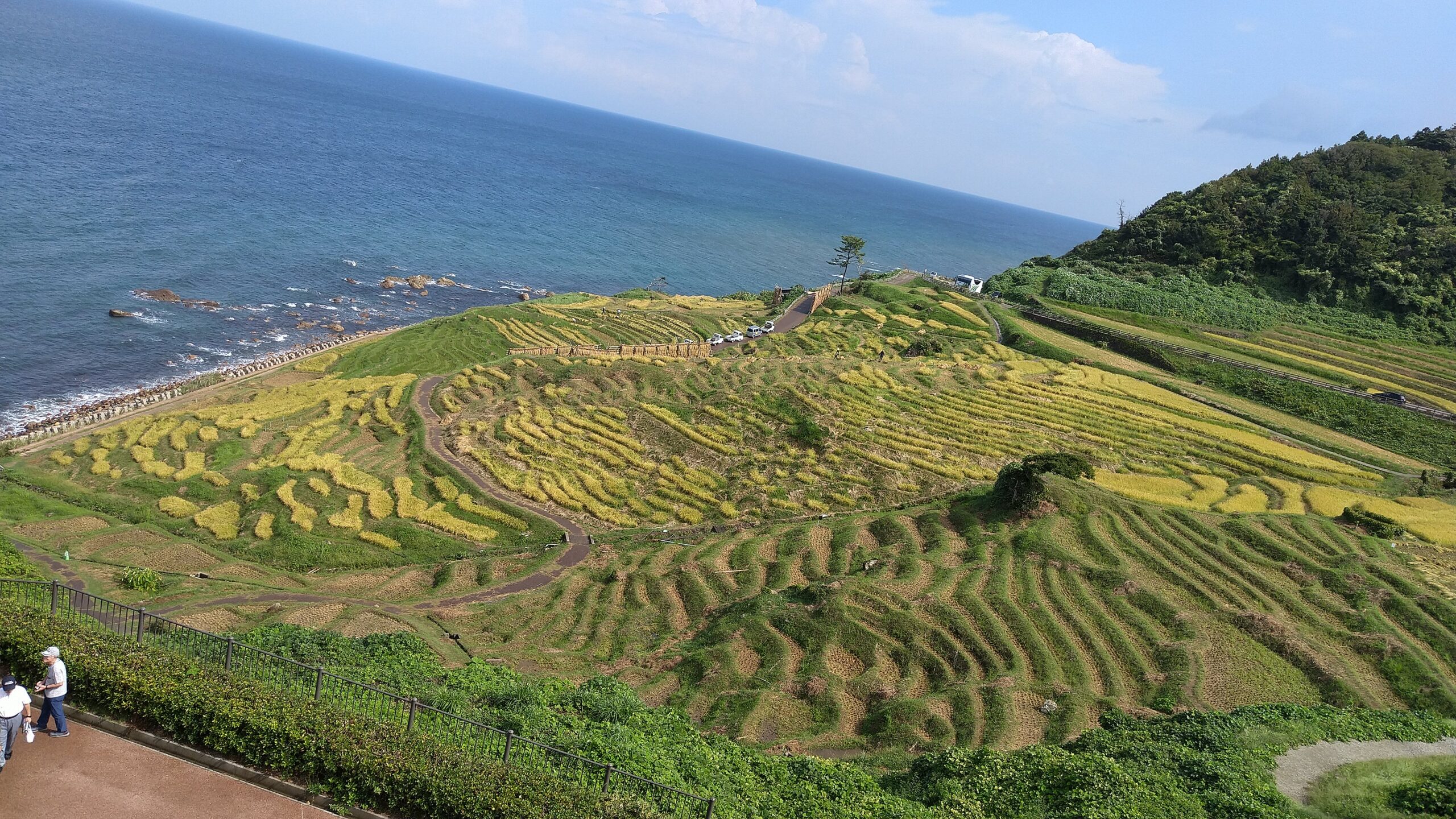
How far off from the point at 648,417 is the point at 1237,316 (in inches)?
3418

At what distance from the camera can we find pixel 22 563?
33.7m

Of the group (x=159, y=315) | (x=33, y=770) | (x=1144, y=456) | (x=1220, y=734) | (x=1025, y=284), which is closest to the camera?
(x=33, y=770)

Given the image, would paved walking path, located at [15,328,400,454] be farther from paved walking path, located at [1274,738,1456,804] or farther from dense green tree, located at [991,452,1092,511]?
paved walking path, located at [1274,738,1456,804]

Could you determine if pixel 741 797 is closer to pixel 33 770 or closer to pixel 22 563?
pixel 33 770

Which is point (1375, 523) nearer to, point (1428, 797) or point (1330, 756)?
point (1330, 756)

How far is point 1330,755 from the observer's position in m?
26.9

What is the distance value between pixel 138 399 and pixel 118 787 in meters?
71.4

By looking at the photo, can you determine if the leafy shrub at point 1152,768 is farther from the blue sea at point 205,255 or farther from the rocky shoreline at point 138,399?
the blue sea at point 205,255

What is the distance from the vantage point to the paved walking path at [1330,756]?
2503 centimetres

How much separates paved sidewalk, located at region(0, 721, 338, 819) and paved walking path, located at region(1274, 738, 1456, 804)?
29.4 meters

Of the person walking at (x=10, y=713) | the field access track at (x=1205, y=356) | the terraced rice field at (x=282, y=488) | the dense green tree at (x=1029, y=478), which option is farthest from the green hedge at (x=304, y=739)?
the field access track at (x=1205, y=356)

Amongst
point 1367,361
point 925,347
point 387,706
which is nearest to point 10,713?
point 387,706

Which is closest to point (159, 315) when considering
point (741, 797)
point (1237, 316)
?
point (741, 797)

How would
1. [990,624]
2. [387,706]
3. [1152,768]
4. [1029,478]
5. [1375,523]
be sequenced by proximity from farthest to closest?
[1375,523], [1029,478], [990,624], [1152,768], [387,706]
